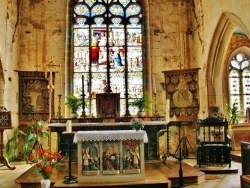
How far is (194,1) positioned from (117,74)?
10.9 feet

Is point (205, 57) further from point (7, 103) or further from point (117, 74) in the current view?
point (7, 103)

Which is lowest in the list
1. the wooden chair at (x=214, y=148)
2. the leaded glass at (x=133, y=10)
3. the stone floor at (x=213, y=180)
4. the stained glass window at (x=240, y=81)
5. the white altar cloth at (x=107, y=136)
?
the stone floor at (x=213, y=180)

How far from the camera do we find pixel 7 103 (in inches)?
380

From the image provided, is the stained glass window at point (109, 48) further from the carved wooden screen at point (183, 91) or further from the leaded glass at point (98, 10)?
the carved wooden screen at point (183, 91)

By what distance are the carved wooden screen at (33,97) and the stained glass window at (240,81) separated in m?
5.95

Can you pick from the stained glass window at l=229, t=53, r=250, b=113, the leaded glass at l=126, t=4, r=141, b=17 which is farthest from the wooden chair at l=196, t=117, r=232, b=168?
the leaded glass at l=126, t=4, r=141, b=17

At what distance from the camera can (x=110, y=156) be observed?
5.62m

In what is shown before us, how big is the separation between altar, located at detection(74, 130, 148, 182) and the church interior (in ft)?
6.37

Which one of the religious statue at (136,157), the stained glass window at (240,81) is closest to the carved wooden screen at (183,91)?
the stained glass window at (240,81)

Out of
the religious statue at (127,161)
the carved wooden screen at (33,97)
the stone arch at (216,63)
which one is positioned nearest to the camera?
the religious statue at (127,161)

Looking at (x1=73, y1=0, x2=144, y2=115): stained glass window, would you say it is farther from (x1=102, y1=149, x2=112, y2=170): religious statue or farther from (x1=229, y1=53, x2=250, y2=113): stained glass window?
(x1=102, y1=149, x2=112, y2=170): religious statue

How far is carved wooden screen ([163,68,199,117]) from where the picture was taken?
10.3 m

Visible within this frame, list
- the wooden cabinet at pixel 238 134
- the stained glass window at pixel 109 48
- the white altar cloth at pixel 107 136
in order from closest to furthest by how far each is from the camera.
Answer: the white altar cloth at pixel 107 136 → the wooden cabinet at pixel 238 134 → the stained glass window at pixel 109 48

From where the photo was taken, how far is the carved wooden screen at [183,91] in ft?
33.9
